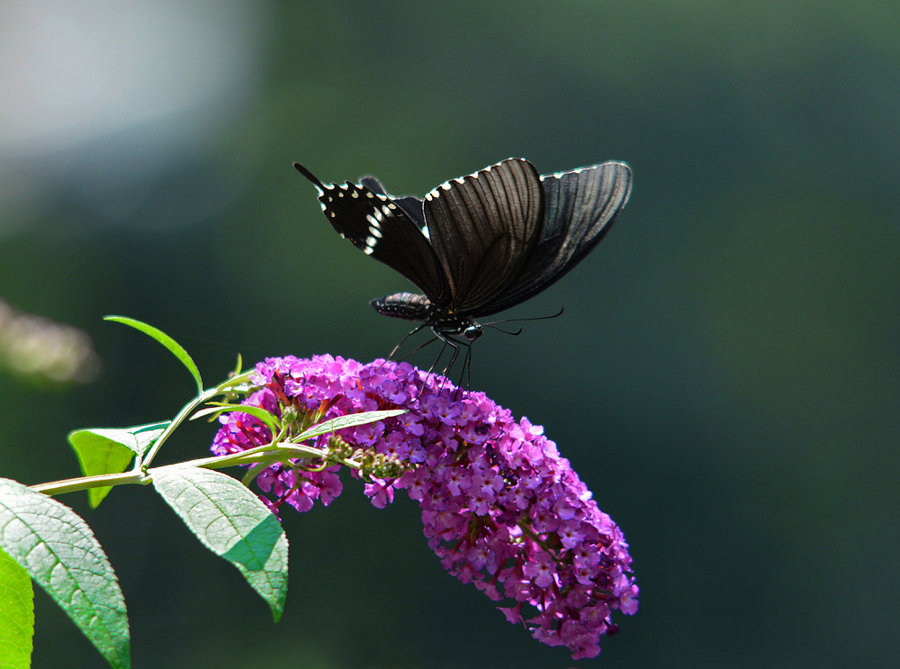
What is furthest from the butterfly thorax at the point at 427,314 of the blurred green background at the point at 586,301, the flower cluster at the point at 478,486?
the blurred green background at the point at 586,301

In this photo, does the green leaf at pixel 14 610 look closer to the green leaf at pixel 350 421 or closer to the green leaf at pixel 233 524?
the green leaf at pixel 233 524

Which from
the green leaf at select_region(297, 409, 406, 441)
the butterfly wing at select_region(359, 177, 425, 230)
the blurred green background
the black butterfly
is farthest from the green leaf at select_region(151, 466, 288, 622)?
the blurred green background

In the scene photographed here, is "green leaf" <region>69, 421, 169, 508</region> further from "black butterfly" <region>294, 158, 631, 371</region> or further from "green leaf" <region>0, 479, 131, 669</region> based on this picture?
"black butterfly" <region>294, 158, 631, 371</region>

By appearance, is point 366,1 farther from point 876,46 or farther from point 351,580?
point 351,580

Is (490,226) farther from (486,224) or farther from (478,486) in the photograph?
(478,486)

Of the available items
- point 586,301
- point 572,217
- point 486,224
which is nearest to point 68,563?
point 486,224
